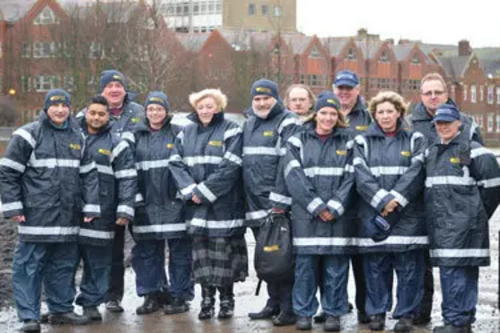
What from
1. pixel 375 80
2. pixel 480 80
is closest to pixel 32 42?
pixel 375 80

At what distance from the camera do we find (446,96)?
10547 millimetres

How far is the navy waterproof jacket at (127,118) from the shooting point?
1140 centimetres

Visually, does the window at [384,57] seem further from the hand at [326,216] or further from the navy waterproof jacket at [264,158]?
the hand at [326,216]

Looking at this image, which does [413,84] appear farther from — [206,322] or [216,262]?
[206,322]

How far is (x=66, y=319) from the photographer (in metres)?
10.6

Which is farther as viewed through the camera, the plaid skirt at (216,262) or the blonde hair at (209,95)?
the blonde hair at (209,95)

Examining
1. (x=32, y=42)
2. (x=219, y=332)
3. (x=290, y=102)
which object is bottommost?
(x=219, y=332)

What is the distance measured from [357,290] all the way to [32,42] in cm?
5884

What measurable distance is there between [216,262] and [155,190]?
1021 millimetres

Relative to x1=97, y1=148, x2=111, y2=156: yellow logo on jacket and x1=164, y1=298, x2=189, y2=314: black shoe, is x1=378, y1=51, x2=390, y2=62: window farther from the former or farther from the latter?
x1=97, y1=148, x2=111, y2=156: yellow logo on jacket

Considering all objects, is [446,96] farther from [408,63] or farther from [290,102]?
[408,63]

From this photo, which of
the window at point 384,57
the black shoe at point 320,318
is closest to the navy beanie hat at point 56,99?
the black shoe at point 320,318

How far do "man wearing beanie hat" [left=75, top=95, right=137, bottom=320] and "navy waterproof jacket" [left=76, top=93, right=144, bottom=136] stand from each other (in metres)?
0.37

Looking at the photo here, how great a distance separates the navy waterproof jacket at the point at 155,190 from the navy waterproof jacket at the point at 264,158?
0.84 meters
